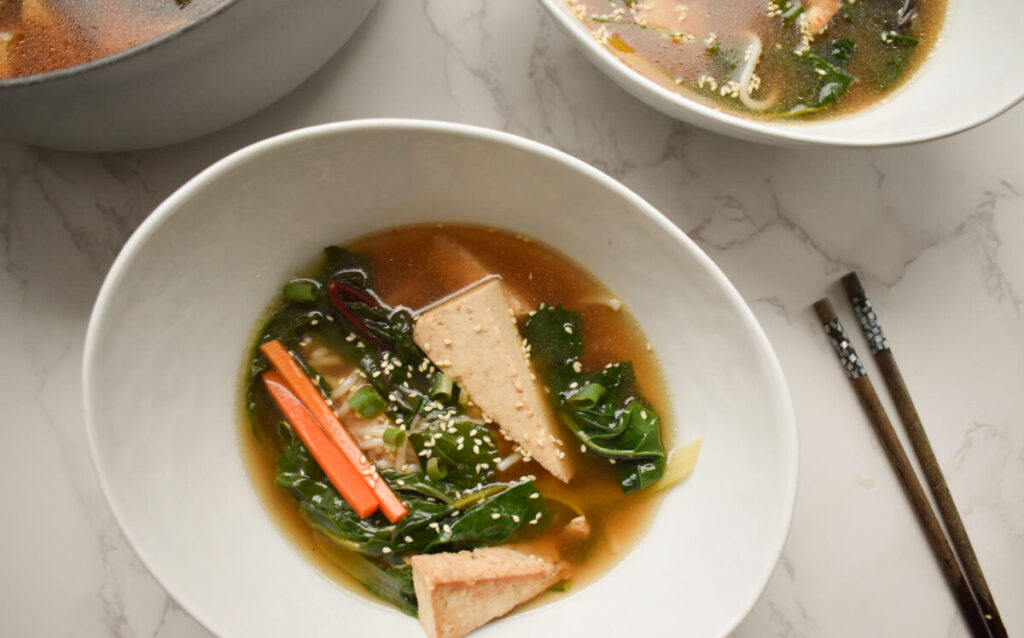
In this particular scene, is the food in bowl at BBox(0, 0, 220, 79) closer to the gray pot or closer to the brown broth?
the gray pot

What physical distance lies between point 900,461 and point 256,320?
1493 millimetres

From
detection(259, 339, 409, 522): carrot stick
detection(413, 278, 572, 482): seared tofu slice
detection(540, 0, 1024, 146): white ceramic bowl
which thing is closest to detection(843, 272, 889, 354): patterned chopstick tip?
detection(540, 0, 1024, 146): white ceramic bowl

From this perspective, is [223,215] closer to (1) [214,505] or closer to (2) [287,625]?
(1) [214,505]

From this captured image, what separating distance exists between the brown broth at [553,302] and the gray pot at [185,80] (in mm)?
408

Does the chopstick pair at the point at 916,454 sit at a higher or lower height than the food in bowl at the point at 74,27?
lower

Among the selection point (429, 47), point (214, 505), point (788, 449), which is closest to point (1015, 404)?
point (788, 449)

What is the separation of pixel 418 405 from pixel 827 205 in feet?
3.51

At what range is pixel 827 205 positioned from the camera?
2.00 metres

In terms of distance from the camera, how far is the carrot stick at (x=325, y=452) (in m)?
1.81

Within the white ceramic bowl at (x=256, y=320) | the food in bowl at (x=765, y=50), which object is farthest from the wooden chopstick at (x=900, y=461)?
the food in bowl at (x=765, y=50)

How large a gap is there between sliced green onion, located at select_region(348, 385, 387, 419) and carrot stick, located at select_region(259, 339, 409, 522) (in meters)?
0.05

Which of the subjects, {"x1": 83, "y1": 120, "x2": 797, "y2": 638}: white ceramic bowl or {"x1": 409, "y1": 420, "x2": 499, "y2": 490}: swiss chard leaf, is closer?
{"x1": 83, "y1": 120, "x2": 797, "y2": 638}: white ceramic bowl

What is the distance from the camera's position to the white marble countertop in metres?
1.88

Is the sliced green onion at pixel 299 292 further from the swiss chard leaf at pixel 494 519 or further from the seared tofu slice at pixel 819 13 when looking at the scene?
the seared tofu slice at pixel 819 13
